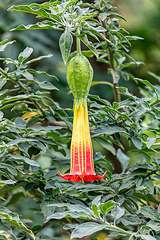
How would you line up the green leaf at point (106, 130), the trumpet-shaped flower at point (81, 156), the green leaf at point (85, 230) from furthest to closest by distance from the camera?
the green leaf at point (106, 130) < the trumpet-shaped flower at point (81, 156) < the green leaf at point (85, 230)

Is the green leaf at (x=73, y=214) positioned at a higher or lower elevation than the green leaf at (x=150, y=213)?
higher

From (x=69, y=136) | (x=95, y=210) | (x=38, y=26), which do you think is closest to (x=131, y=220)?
(x=95, y=210)

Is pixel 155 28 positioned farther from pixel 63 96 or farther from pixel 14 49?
pixel 14 49

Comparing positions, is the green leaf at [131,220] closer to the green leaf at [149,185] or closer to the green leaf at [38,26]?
the green leaf at [149,185]

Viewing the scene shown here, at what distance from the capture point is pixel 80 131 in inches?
26.6

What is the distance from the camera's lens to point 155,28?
2371 mm

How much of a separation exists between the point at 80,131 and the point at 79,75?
11 centimetres

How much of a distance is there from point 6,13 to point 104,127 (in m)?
1.29

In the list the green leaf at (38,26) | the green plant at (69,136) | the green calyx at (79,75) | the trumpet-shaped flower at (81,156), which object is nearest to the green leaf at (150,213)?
the green plant at (69,136)

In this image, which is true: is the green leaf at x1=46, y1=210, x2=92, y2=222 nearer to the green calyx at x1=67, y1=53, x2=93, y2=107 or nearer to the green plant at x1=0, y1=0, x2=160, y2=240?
the green plant at x1=0, y1=0, x2=160, y2=240

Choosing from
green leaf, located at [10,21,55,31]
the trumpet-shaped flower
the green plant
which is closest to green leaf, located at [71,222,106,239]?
the green plant

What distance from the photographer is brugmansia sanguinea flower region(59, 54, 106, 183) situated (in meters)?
0.67

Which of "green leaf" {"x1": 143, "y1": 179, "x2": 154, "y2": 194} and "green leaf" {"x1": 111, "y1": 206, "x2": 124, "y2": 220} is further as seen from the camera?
"green leaf" {"x1": 143, "y1": 179, "x2": 154, "y2": 194}

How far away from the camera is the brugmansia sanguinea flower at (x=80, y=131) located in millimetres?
668
